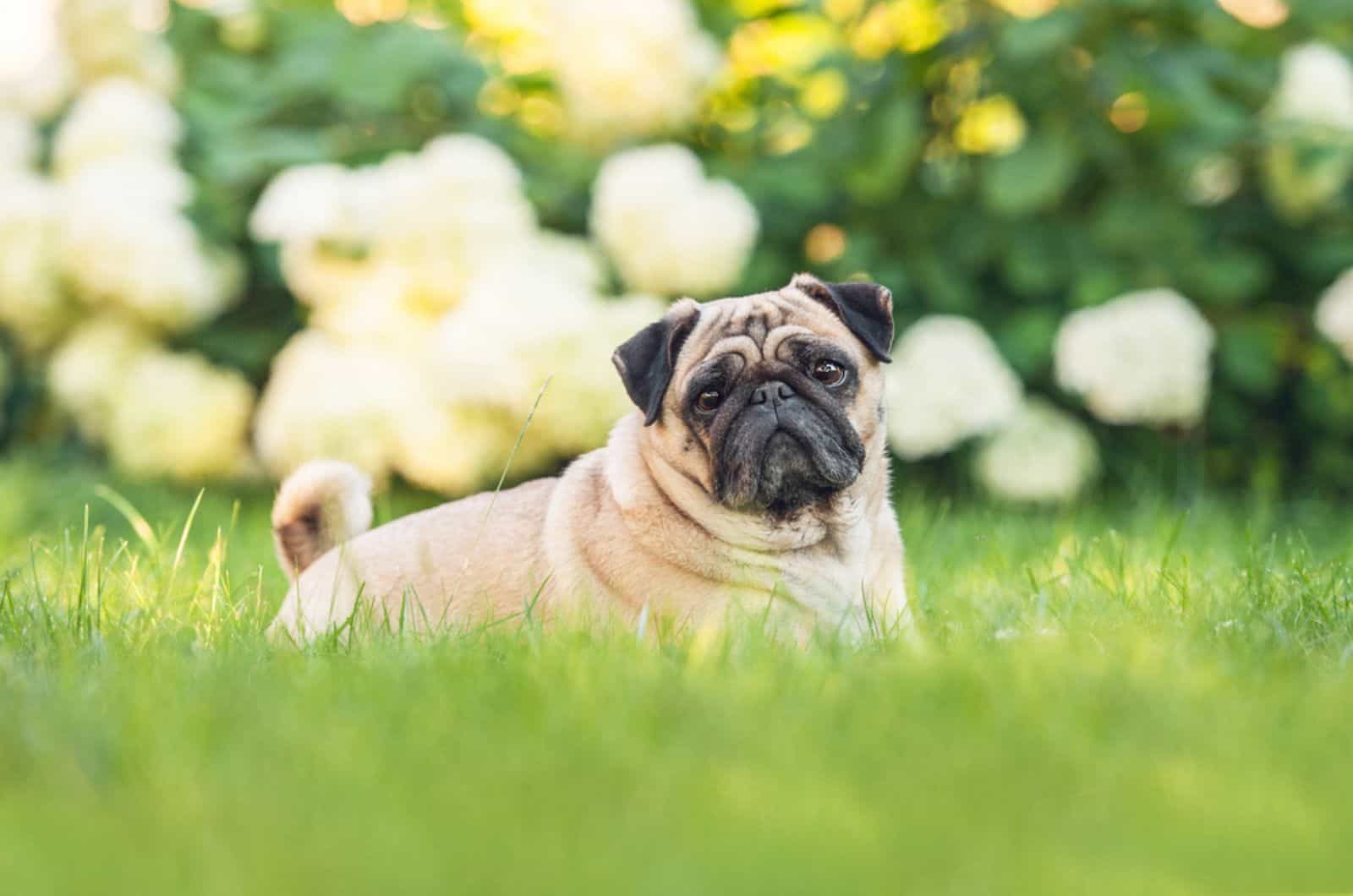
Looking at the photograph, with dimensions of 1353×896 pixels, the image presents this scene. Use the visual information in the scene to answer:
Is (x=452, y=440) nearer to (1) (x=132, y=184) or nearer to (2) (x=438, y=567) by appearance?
(2) (x=438, y=567)

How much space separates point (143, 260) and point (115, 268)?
0.13 m

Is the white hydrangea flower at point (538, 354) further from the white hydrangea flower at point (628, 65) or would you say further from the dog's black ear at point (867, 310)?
the dog's black ear at point (867, 310)

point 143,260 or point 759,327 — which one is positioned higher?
point 759,327

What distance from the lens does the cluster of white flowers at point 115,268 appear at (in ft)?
17.3

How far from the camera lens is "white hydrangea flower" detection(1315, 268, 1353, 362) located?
16.0 feet

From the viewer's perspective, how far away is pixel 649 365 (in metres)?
3.26

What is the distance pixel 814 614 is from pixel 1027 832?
1.38 m

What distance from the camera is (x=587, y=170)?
17.8 feet

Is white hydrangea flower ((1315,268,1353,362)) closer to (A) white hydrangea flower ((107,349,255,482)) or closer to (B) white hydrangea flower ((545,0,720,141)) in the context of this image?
(B) white hydrangea flower ((545,0,720,141))

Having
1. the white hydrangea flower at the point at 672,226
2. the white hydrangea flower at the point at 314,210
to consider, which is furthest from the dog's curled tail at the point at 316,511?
the white hydrangea flower at the point at 672,226

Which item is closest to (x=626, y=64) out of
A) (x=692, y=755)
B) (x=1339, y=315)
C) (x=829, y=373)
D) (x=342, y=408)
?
(x=342, y=408)

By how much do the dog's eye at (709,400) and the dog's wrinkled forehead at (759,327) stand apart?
9 centimetres

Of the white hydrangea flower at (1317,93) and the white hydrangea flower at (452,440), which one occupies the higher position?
the white hydrangea flower at (1317,93)

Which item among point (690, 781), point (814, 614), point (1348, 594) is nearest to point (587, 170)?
point (814, 614)
